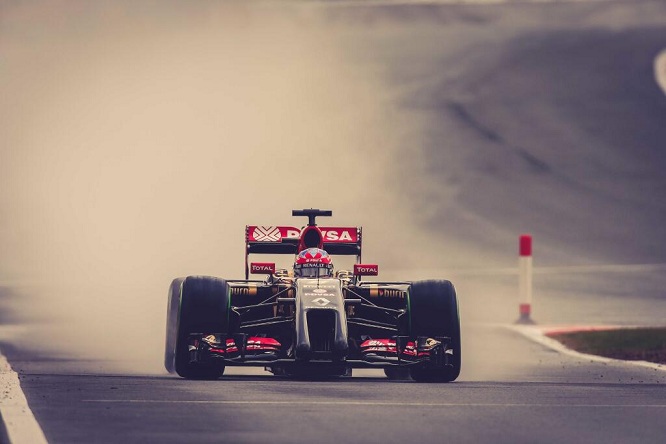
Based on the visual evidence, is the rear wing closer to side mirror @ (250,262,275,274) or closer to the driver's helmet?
side mirror @ (250,262,275,274)

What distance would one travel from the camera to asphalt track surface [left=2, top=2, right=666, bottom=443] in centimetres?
1195

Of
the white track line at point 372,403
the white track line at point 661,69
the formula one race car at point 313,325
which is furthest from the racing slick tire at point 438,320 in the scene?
the white track line at point 661,69

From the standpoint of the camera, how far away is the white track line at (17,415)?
10.9 meters

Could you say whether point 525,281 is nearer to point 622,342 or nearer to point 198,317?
point 622,342

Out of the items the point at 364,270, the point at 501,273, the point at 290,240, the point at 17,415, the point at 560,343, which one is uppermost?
the point at 501,273

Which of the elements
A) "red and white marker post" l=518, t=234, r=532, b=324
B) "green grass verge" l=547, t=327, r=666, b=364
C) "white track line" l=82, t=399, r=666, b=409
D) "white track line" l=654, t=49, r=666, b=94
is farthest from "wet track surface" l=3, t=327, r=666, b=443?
"white track line" l=654, t=49, r=666, b=94

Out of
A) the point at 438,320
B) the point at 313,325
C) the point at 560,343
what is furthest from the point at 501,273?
the point at 313,325

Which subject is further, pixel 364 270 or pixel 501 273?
pixel 501 273

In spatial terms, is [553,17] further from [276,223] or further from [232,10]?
[276,223]

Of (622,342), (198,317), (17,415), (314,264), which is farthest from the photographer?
(622,342)

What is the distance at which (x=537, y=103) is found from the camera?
45781 mm

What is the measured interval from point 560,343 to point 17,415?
11.2 metres

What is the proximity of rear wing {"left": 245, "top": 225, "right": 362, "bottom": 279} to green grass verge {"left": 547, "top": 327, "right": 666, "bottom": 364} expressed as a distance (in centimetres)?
328

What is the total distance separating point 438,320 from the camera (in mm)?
16250
